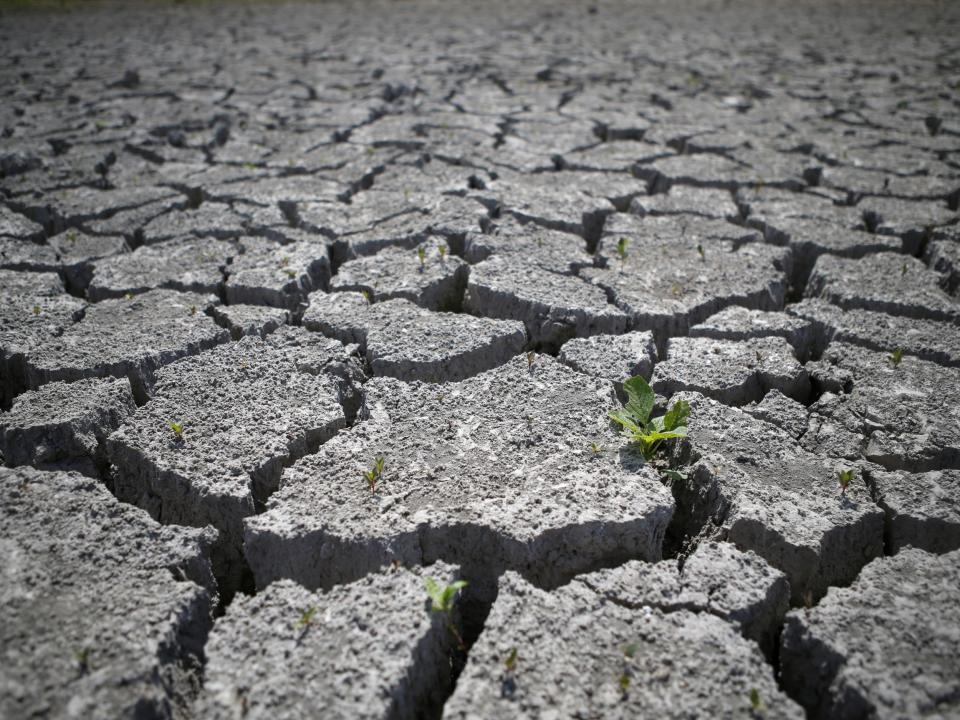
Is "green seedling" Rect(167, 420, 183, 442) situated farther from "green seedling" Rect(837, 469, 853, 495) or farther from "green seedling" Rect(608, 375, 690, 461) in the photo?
"green seedling" Rect(837, 469, 853, 495)

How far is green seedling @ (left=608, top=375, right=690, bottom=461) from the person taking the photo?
1518 millimetres

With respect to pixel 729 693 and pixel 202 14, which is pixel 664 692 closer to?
pixel 729 693

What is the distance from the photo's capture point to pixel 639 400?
1.57 metres

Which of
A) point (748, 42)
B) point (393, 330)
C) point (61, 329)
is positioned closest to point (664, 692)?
point (393, 330)

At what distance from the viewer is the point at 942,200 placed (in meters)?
3.04

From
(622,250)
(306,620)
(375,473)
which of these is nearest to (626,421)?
(375,473)

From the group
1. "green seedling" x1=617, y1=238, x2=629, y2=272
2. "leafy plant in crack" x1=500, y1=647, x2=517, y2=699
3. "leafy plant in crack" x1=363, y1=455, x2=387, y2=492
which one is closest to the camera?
"leafy plant in crack" x1=500, y1=647, x2=517, y2=699

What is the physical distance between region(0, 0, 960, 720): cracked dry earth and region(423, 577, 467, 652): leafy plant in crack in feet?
0.07

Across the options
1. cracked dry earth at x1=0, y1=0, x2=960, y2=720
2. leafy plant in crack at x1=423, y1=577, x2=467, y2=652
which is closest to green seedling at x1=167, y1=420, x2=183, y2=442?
cracked dry earth at x1=0, y1=0, x2=960, y2=720

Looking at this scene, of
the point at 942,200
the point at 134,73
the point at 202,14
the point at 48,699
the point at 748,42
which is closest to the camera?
the point at 48,699

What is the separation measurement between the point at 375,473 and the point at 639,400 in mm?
609

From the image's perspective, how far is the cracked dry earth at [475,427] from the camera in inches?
42.6

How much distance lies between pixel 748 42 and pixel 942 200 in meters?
5.68

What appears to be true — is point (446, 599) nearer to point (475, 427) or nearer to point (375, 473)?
point (375, 473)
